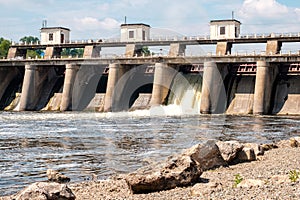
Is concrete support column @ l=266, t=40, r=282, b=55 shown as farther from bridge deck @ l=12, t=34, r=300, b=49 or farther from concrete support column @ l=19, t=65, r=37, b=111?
concrete support column @ l=19, t=65, r=37, b=111

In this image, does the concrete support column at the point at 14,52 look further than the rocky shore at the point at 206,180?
Yes

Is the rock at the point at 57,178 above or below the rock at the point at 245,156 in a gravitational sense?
below

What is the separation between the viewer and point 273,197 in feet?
28.6

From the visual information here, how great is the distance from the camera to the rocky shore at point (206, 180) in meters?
9.65

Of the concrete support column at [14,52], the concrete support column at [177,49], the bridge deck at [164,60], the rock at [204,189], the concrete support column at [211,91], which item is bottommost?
the rock at [204,189]

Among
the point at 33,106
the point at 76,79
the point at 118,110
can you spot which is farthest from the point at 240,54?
the point at 33,106

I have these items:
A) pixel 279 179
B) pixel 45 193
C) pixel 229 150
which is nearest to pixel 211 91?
pixel 229 150

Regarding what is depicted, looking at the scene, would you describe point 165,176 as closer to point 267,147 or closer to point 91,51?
point 267,147

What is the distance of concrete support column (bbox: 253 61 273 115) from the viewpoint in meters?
46.8

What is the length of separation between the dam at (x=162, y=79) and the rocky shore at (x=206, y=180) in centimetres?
3242

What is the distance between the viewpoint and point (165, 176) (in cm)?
1122

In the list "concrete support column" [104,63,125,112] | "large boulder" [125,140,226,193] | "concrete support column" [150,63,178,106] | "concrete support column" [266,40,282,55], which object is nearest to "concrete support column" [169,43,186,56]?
"concrete support column" [150,63,178,106]

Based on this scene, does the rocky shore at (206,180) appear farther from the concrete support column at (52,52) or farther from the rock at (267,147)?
the concrete support column at (52,52)

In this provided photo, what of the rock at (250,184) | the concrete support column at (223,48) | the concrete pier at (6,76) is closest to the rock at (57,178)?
the rock at (250,184)
